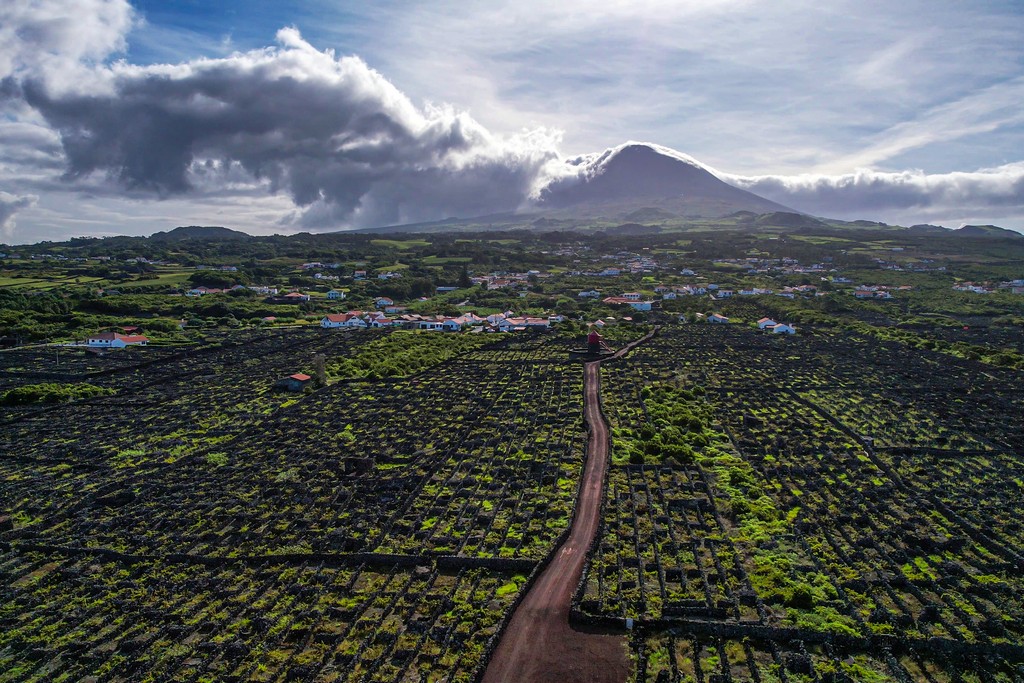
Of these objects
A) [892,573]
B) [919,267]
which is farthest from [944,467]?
[919,267]

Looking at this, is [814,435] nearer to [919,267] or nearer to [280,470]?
[280,470]

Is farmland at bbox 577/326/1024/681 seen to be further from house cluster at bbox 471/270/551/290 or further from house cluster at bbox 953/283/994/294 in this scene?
house cluster at bbox 953/283/994/294

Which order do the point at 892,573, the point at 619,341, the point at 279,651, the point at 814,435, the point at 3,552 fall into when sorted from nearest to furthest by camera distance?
the point at 279,651 < the point at 892,573 < the point at 3,552 < the point at 814,435 < the point at 619,341

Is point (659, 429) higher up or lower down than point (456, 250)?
lower down

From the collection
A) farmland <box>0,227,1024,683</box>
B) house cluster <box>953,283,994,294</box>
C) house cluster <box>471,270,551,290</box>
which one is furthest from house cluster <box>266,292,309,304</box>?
house cluster <box>953,283,994,294</box>

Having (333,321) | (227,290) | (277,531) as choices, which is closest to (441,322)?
(333,321)

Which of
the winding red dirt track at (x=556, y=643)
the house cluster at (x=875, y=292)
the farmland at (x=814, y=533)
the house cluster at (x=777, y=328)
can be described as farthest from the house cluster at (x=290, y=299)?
the house cluster at (x=875, y=292)

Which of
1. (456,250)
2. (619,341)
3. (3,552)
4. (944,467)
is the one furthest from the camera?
(456,250)
